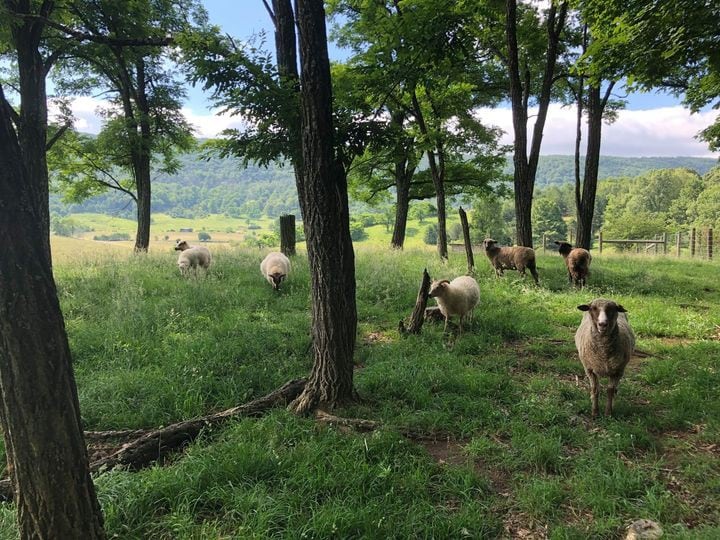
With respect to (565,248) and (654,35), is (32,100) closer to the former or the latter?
(654,35)

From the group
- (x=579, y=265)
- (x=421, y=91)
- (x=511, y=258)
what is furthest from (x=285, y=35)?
(x=579, y=265)

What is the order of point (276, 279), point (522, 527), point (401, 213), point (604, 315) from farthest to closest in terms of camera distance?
point (401, 213), point (276, 279), point (604, 315), point (522, 527)

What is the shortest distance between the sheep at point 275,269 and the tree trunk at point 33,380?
854cm

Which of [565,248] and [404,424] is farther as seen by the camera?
[565,248]

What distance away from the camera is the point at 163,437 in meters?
4.50

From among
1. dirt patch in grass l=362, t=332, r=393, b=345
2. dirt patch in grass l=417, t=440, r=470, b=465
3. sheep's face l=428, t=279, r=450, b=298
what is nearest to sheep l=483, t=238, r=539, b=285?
sheep's face l=428, t=279, r=450, b=298

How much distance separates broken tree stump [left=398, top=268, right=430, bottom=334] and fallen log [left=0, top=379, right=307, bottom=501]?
3.50 m

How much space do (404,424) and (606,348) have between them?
281cm

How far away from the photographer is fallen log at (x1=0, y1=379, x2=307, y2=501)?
4047mm

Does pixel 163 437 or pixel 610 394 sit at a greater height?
pixel 163 437

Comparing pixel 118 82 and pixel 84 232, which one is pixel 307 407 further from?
pixel 84 232

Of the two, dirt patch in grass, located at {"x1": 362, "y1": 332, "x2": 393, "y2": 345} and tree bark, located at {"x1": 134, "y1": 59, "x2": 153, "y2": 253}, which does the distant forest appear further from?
dirt patch in grass, located at {"x1": 362, "y1": 332, "x2": 393, "y2": 345}

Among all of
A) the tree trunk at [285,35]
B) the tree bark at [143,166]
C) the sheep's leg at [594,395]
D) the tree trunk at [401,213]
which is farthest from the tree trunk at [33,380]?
the tree trunk at [401,213]

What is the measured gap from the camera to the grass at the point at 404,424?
3.47m
